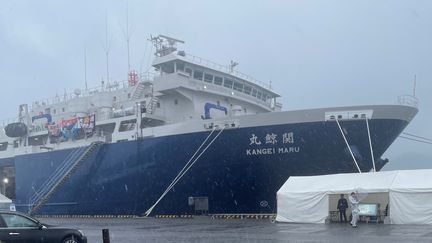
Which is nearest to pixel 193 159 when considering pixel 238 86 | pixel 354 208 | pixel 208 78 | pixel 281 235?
pixel 208 78

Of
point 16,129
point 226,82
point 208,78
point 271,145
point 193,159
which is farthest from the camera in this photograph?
point 16,129

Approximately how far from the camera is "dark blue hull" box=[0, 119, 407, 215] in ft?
74.2

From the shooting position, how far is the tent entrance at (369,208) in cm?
1839

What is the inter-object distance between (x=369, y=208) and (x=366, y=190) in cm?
66

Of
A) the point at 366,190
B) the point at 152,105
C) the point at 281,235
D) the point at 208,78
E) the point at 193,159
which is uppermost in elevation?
the point at 208,78

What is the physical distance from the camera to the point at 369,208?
1847 cm

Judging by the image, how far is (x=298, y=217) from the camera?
771 inches

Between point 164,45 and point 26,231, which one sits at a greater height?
point 164,45

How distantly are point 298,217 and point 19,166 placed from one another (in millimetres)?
20782

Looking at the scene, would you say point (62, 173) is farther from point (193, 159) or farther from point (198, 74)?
point (198, 74)

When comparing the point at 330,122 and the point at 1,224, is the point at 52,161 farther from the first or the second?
the point at 1,224

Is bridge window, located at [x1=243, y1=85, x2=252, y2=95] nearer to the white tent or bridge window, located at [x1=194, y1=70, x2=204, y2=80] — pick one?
bridge window, located at [x1=194, y1=70, x2=204, y2=80]

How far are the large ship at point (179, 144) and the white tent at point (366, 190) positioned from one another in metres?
2.81

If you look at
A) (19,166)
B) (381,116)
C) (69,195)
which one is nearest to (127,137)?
(69,195)
